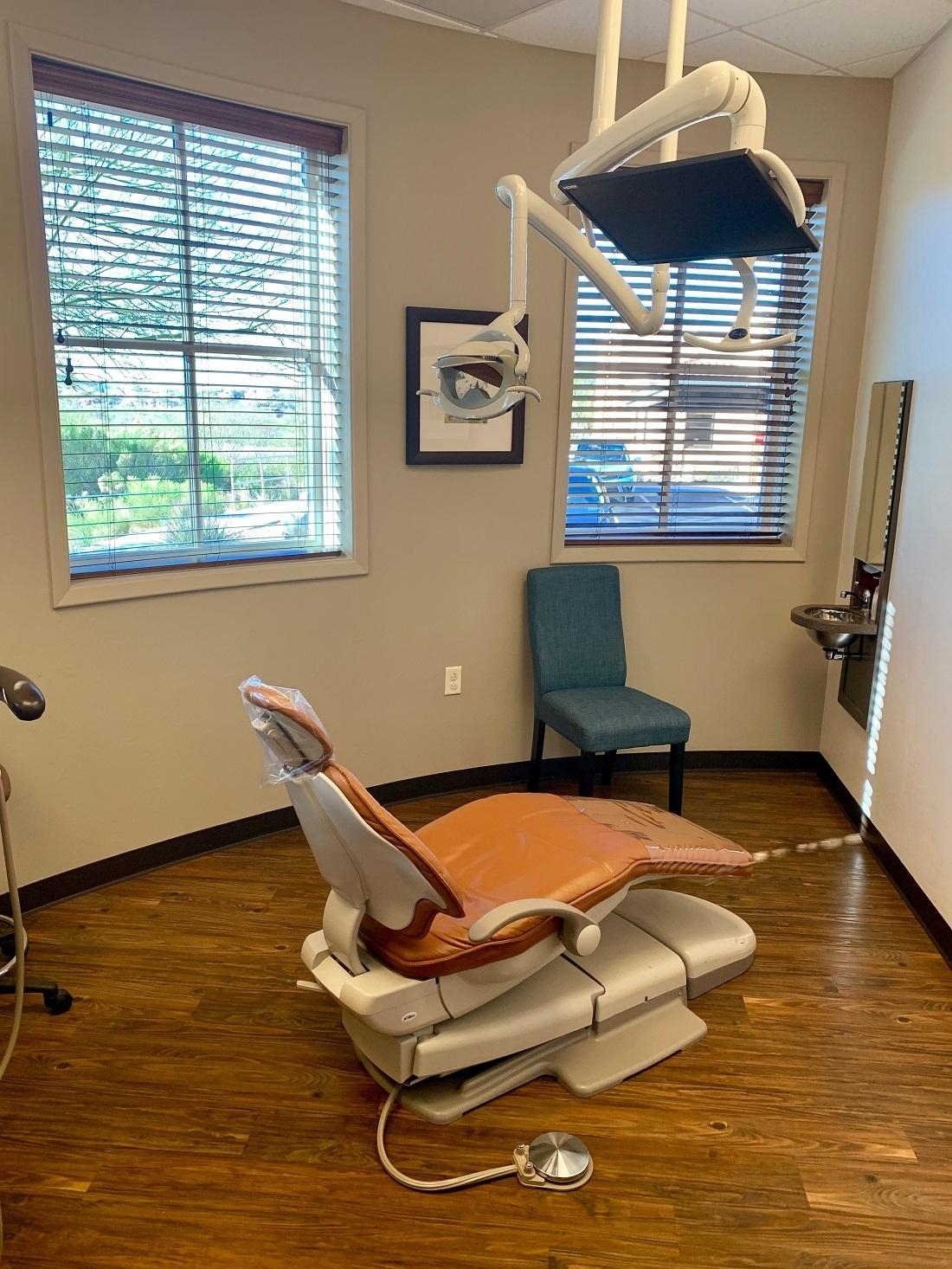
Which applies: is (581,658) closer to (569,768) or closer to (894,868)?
(569,768)

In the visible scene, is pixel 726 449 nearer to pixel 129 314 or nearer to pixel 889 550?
pixel 889 550

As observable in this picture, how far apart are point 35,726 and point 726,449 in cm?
260

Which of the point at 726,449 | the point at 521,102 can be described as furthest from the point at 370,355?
the point at 726,449

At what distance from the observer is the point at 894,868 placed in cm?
307

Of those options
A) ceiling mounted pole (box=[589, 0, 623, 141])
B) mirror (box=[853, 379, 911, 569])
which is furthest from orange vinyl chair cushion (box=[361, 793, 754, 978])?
ceiling mounted pole (box=[589, 0, 623, 141])

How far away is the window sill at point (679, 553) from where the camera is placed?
3.64 meters

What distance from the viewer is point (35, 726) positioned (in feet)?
8.71

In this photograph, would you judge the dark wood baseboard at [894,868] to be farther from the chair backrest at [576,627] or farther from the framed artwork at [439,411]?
the framed artwork at [439,411]

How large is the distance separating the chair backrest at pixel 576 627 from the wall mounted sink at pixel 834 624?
0.65 m

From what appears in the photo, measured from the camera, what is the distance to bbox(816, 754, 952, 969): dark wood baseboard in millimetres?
2699

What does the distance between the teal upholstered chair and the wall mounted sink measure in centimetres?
53

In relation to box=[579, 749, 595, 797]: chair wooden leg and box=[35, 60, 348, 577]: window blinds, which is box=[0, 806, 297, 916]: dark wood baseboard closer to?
box=[35, 60, 348, 577]: window blinds

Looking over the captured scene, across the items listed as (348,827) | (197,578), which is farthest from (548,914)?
(197,578)

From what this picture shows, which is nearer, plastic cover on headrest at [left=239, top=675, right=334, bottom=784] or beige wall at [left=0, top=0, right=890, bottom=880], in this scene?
plastic cover on headrest at [left=239, top=675, right=334, bottom=784]
